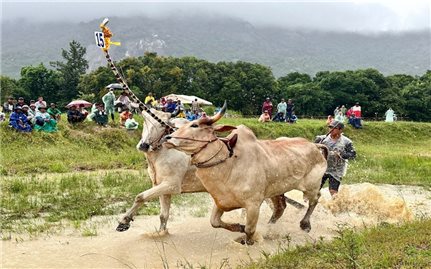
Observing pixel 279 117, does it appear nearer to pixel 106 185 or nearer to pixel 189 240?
pixel 106 185

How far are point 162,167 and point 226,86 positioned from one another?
136ft

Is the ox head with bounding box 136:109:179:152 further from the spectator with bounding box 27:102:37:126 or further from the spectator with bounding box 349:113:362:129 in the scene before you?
the spectator with bounding box 349:113:362:129

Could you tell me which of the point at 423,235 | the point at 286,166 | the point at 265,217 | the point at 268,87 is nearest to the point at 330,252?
the point at 423,235

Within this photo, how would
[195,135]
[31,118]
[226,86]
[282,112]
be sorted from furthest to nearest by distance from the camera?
[226,86] < [282,112] < [31,118] < [195,135]

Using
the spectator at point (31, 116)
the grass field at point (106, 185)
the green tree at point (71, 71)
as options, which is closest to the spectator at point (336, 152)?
the grass field at point (106, 185)

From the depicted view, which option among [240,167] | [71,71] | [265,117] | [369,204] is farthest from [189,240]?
[71,71]

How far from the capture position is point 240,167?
722 centimetres

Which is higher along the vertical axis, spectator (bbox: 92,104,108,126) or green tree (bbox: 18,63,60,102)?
spectator (bbox: 92,104,108,126)

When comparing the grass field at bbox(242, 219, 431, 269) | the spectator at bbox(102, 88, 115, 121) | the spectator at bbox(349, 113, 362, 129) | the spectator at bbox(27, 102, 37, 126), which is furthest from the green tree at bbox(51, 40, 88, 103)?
the grass field at bbox(242, 219, 431, 269)

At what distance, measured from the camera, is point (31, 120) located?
756 inches

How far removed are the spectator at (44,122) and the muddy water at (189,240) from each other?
1034cm

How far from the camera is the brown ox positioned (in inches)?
272

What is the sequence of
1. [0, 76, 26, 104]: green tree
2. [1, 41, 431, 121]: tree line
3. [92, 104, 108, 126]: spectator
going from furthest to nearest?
[1, 41, 431, 121]: tree line < [0, 76, 26, 104]: green tree < [92, 104, 108, 126]: spectator

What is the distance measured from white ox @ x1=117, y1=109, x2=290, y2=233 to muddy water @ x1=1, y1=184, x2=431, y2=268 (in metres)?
0.52
